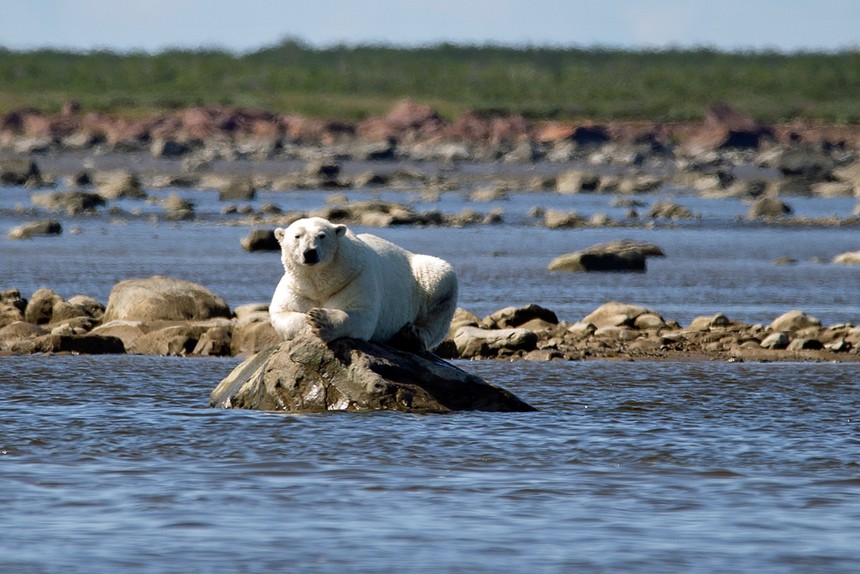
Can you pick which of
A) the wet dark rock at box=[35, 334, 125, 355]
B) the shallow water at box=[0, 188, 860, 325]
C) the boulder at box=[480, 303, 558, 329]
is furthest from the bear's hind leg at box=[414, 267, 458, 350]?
the shallow water at box=[0, 188, 860, 325]

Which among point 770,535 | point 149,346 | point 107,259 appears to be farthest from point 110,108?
point 770,535

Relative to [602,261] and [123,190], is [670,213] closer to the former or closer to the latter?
[123,190]

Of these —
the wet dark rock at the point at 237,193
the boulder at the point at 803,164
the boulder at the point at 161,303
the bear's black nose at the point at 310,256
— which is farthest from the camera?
the boulder at the point at 803,164

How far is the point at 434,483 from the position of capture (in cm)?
923

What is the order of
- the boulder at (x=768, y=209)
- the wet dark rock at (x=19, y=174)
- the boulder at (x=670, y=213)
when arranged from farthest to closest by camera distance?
the wet dark rock at (x=19, y=174), the boulder at (x=768, y=209), the boulder at (x=670, y=213)

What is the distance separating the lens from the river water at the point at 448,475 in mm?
7613

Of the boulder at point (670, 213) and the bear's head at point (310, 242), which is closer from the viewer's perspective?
the bear's head at point (310, 242)

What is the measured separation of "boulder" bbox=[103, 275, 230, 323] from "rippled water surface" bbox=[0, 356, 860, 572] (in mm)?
3854

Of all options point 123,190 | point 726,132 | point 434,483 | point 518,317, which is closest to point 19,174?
point 123,190

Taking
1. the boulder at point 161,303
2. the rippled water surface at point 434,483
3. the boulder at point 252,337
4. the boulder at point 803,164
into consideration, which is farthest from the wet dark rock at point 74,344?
the boulder at point 803,164

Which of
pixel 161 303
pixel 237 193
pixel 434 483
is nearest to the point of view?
pixel 434 483

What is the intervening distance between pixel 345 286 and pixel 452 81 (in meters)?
124

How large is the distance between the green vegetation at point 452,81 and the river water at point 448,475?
102 meters

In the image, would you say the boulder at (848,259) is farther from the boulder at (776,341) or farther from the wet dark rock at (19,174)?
the wet dark rock at (19,174)
